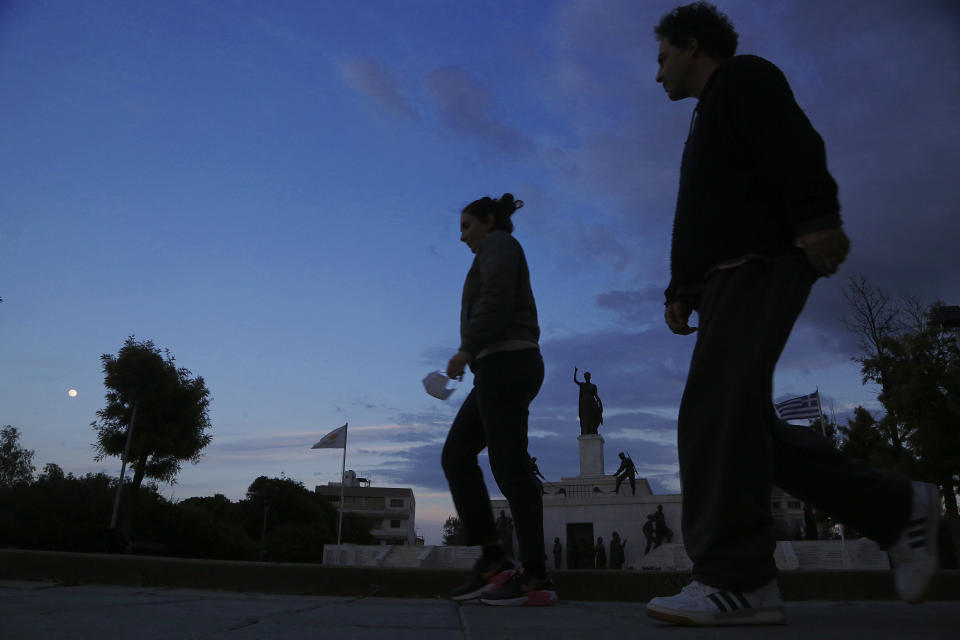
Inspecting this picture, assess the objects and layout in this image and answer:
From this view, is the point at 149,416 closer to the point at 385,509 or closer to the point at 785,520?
the point at 785,520

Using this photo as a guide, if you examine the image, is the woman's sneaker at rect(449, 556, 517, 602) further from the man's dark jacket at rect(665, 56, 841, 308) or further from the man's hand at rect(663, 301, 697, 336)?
the man's dark jacket at rect(665, 56, 841, 308)

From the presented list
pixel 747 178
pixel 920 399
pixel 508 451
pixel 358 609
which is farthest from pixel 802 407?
pixel 358 609

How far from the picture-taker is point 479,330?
288 cm

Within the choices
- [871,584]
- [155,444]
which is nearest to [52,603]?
[871,584]

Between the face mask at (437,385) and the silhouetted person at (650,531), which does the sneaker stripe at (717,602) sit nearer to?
Result: the face mask at (437,385)

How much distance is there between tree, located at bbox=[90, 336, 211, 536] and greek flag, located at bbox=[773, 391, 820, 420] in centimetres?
2180

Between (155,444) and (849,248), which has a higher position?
(155,444)

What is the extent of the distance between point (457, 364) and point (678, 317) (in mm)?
1005

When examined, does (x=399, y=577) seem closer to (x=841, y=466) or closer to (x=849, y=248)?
(x=841, y=466)

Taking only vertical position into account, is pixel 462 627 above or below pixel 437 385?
below

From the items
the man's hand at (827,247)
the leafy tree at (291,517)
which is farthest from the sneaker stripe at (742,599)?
the leafy tree at (291,517)

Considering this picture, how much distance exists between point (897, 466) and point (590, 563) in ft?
34.6

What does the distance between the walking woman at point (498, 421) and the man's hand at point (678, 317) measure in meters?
0.78

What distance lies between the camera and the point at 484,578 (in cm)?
293
